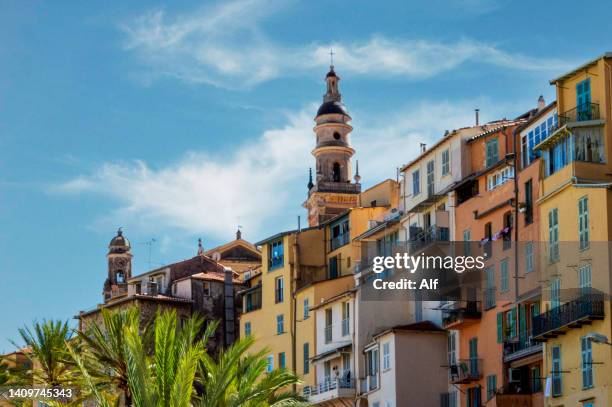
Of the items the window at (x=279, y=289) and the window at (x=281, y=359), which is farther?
the window at (x=279, y=289)

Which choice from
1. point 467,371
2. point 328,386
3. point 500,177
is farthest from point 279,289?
point 500,177

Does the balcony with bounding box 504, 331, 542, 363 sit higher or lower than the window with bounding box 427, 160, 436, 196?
lower

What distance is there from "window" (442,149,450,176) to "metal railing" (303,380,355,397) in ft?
42.7

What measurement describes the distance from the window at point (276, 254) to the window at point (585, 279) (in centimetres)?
4071

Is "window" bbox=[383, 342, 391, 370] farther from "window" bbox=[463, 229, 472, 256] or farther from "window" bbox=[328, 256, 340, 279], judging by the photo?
"window" bbox=[328, 256, 340, 279]

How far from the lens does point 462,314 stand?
7138 cm

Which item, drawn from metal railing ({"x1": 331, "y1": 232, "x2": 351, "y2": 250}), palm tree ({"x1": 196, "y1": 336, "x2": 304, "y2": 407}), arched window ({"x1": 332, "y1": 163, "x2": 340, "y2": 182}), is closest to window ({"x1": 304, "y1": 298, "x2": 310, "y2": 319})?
metal railing ({"x1": 331, "y1": 232, "x2": 351, "y2": 250})

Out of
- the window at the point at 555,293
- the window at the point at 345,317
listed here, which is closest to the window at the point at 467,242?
the window at the point at 345,317

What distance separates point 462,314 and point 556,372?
12.0 metres

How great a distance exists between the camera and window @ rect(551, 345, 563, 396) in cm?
5950

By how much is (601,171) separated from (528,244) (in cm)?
775

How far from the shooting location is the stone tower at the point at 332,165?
126 metres

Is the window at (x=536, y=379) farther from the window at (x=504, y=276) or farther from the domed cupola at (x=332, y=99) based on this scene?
the domed cupola at (x=332, y=99)

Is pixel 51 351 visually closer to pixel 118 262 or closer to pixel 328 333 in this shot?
pixel 328 333
